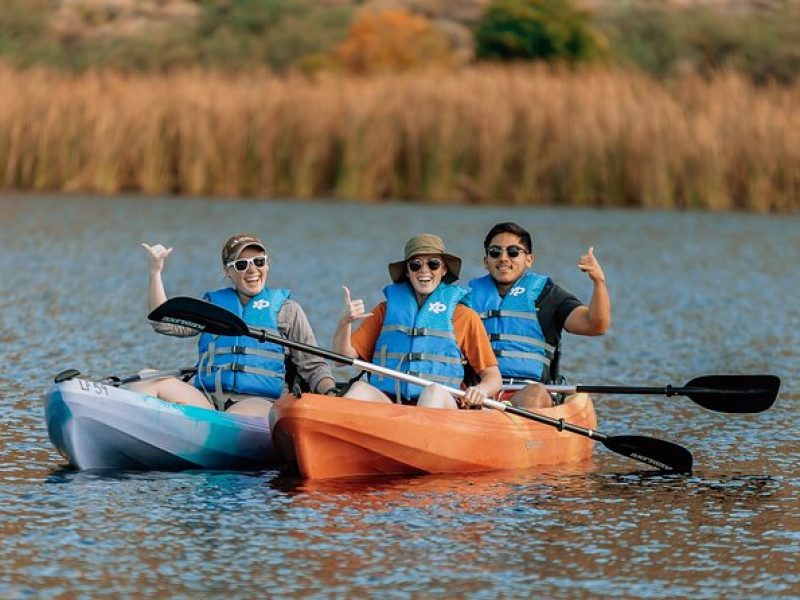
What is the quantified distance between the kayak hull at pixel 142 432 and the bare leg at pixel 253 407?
72 mm

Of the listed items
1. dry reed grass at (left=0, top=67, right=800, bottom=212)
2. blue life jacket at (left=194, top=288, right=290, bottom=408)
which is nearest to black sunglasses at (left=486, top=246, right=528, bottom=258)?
blue life jacket at (left=194, top=288, right=290, bottom=408)

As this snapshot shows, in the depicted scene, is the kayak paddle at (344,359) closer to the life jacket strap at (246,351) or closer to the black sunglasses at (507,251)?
the life jacket strap at (246,351)

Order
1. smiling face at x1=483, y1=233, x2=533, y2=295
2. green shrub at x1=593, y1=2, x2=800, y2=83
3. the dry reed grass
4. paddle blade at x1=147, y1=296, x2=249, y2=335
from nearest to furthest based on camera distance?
paddle blade at x1=147, y1=296, x2=249, y2=335 < smiling face at x1=483, y1=233, x2=533, y2=295 < the dry reed grass < green shrub at x1=593, y1=2, x2=800, y2=83

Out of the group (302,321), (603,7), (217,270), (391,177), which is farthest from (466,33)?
(302,321)

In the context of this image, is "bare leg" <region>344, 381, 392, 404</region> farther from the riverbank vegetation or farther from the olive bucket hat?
the riverbank vegetation

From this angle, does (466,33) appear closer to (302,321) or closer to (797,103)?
(797,103)

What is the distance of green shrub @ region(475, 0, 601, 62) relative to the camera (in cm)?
4288

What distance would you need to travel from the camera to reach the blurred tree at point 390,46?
4528 cm

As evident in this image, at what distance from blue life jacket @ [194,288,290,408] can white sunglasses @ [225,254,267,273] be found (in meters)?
0.17

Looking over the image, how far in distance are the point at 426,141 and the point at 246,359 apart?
18273 millimetres

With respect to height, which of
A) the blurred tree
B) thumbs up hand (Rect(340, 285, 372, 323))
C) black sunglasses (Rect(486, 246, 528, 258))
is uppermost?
the blurred tree

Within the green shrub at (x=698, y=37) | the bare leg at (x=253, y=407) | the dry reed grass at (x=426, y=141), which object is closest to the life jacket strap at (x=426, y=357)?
the bare leg at (x=253, y=407)

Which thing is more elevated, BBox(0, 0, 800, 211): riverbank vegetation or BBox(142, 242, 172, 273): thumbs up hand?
BBox(0, 0, 800, 211): riverbank vegetation

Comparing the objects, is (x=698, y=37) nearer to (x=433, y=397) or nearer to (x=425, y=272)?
(x=425, y=272)
